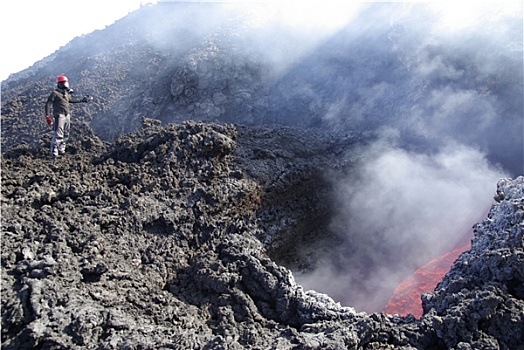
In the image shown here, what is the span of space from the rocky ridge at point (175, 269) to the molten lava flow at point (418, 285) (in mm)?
1492

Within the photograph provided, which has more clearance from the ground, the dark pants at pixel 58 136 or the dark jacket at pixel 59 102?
the dark jacket at pixel 59 102

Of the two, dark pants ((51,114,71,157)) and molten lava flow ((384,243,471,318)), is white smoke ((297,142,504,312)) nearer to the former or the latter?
molten lava flow ((384,243,471,318))

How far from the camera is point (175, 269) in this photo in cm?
521

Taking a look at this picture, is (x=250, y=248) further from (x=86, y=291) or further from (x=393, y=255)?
(x=393, y=255)

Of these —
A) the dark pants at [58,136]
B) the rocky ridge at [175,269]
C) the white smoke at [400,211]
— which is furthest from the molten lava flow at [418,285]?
the dark pants at [58,136]

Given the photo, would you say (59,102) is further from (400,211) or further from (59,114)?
(400,211)

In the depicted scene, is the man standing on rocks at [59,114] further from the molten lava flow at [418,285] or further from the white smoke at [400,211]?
the molten lava flow at [418,285]

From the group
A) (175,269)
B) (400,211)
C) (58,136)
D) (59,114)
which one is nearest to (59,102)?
(59,114)

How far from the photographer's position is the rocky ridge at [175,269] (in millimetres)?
3707

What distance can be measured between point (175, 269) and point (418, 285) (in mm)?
4042

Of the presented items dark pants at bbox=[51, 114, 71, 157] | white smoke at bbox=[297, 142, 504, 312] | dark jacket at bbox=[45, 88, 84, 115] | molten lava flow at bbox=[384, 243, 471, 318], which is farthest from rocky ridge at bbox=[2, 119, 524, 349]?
white smoke at bbox=[297, 142, 504, 312]

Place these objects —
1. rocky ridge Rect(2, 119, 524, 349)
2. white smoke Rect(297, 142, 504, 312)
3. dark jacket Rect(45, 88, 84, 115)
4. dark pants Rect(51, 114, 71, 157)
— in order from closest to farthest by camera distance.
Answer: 1. rocky ridge Rect(2, 119, 524, 349)
2. dark pants Rect(51, 114, 71, 157)
3. dark jacket Rect(45, 88, 84, 115)
4. white smoke Rect(297, 142, 504, 312)

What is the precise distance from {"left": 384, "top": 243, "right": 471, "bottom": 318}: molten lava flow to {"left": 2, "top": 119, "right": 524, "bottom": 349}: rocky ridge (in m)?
1.49

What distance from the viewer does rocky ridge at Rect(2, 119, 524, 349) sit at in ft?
12.2
